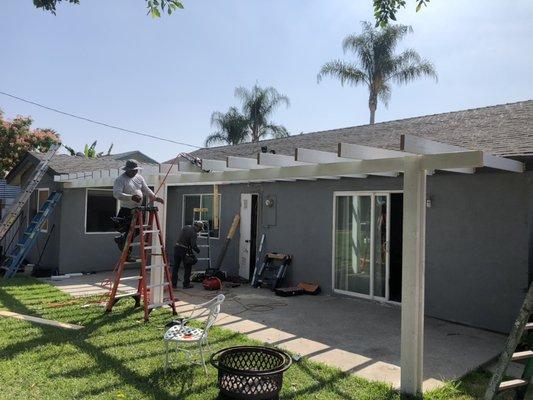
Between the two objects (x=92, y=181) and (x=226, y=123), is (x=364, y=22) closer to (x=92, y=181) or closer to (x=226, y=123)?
(x=226, y=123)

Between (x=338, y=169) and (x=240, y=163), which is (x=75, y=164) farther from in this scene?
(x=338, y=169)

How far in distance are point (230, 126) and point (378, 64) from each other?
425 inches

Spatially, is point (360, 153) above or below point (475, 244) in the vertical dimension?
above

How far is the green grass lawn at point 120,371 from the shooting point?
14.0 feet

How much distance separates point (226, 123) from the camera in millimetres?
30266

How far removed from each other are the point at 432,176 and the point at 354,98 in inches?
782

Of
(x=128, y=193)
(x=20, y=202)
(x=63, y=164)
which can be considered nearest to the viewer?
(x=128, y=193)

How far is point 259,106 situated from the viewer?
99.3 ft

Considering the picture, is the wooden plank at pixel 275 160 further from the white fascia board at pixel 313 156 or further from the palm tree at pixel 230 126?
the palm tree at pixel 230 126

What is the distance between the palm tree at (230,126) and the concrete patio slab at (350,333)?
21751mm

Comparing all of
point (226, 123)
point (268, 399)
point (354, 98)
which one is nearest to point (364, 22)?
point (354, 98)

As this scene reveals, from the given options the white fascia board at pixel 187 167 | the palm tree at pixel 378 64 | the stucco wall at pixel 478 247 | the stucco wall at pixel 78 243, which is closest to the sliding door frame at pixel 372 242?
the stucco wall at pixel 478 247

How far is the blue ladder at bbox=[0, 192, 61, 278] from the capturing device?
1110 cm

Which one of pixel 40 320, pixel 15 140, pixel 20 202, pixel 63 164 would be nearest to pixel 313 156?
pixel 40 320
